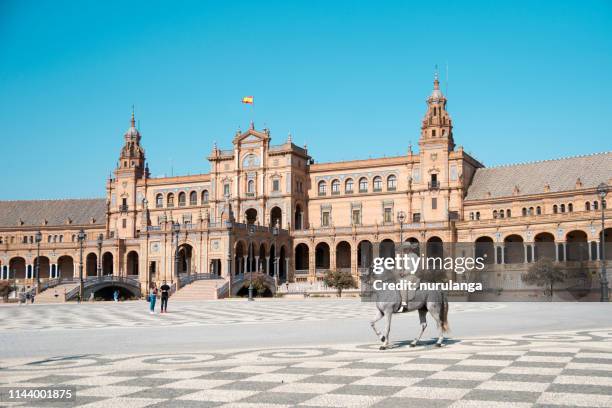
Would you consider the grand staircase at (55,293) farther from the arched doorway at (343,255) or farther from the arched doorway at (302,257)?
the arched doorway at (343,255)

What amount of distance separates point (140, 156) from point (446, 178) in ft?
158

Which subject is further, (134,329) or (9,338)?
(134,329)

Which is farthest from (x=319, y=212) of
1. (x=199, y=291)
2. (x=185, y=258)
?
(x=199, y=291)

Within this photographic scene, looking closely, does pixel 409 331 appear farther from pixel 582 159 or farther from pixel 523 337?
pixel 582 159

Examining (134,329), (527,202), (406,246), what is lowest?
(134,329)

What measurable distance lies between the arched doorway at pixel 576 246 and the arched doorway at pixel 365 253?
24.8 meters

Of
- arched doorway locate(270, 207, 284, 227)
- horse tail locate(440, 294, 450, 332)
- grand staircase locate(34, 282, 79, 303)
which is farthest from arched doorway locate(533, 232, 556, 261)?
horse tail locate(440, 294, 450, 332)

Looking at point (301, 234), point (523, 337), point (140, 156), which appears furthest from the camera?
point (140, 156)

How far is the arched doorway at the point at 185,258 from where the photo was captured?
→ 86.8 metres

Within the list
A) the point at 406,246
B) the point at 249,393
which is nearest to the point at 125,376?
the point at 249,393

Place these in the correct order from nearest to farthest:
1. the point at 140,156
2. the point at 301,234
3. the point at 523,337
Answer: the point at 523,337
the point at 301,234
the point at 140,156

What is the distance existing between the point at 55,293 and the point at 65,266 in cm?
3913

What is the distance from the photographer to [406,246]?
17.0 meters

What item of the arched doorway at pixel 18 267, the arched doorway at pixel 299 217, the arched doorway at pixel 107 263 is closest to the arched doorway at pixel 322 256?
the arched doorway at pixel 299 217
